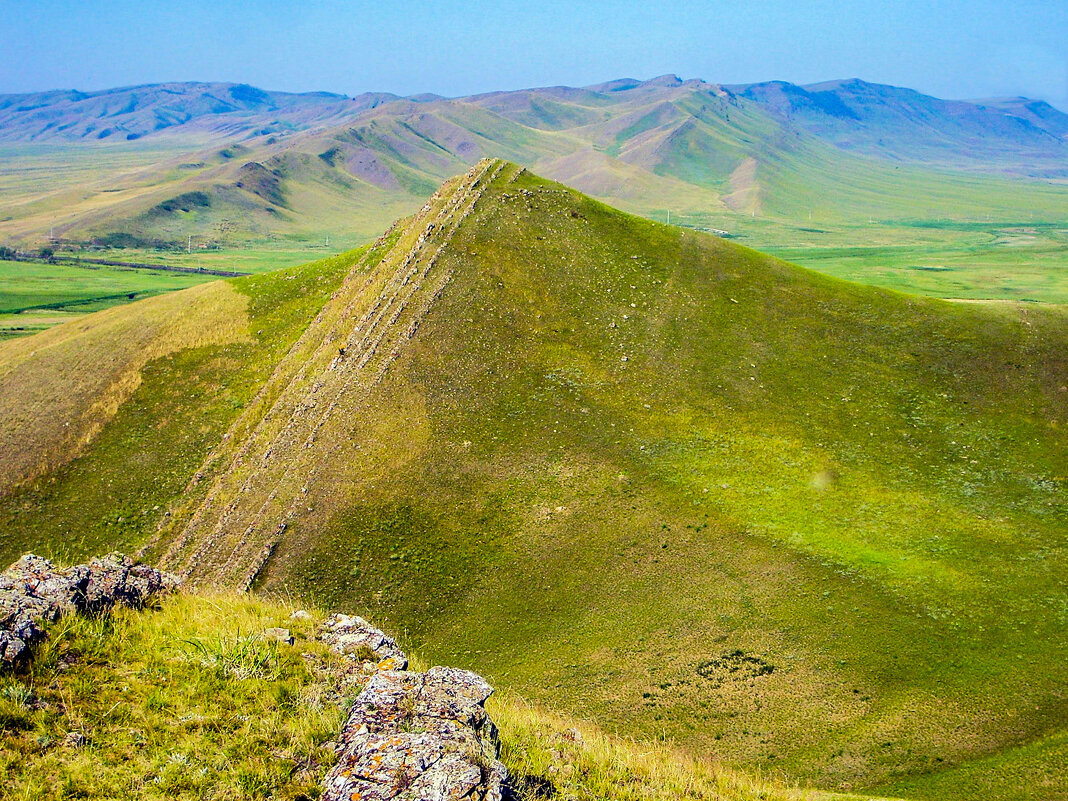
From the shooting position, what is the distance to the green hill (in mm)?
27672

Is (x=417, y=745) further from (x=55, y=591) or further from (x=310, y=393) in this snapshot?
(x=310, y=393)

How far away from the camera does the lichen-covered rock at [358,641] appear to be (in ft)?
51.3

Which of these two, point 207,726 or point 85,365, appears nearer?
point 207,726

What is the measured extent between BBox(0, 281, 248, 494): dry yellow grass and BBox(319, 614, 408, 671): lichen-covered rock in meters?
39.7

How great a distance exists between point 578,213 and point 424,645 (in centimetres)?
4468

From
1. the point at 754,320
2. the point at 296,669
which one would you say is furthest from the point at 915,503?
the point at 296,669

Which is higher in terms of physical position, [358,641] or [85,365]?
[358,641]

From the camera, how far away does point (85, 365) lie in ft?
176

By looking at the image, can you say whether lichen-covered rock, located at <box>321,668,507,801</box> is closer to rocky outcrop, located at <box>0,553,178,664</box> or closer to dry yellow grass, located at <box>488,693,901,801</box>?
dry yellow grass, located at <box>488,693,901,801</box>

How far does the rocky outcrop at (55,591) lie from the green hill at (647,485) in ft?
55.8

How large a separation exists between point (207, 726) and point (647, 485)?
100 feet

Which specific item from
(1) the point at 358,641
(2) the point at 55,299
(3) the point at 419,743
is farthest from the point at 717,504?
(2) the point at 55,299

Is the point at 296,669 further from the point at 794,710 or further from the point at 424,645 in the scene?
the point at 794,710

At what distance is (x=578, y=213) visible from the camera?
62.6 metres
